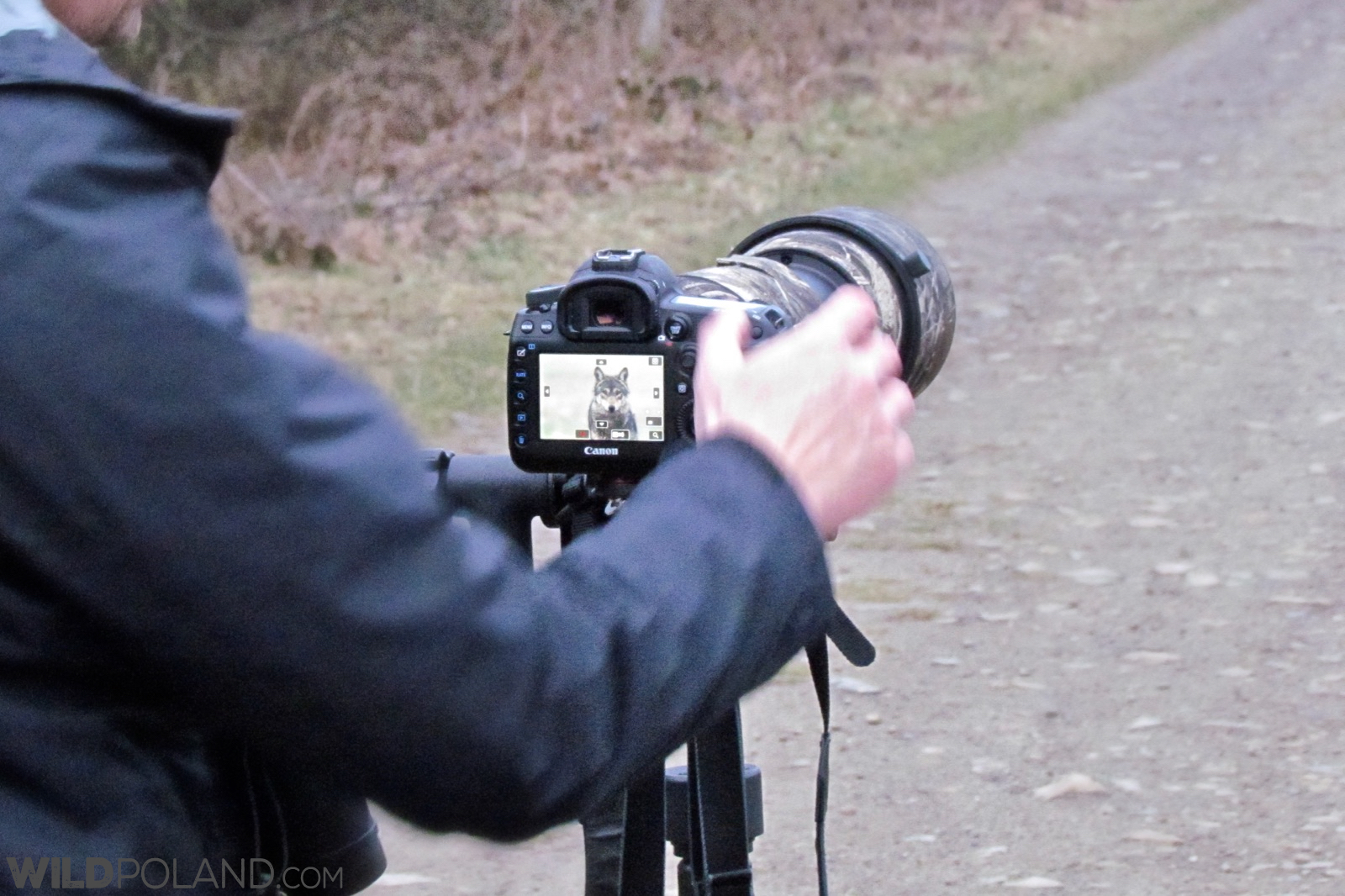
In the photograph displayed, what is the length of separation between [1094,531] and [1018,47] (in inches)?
283

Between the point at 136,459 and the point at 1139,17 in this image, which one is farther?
the point at 1139,17

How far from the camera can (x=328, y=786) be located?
3.29 feet

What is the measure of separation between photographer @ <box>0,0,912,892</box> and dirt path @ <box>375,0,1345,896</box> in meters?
2.36

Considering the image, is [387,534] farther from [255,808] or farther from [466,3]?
[466,3]

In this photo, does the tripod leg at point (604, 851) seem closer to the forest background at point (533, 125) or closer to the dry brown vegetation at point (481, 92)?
the forest background at point (533, 125)

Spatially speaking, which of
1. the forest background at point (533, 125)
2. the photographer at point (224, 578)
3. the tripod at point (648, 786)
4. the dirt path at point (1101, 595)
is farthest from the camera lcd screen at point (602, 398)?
the forest background at point (533, 125)

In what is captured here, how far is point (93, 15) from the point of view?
100cm

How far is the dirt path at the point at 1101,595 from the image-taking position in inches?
133

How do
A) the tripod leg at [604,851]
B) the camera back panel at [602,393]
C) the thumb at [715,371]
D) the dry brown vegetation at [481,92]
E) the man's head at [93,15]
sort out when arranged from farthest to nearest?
the dry brown vegetation at [481,92]
the tripod leg at [604,851]
the camera back panel at [602,393]
the thumb at [715,371]
the man's head at [93,15]

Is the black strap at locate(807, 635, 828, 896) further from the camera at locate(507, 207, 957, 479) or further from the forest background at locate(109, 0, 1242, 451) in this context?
the forest background at locate(109, 0, 1242, 451)

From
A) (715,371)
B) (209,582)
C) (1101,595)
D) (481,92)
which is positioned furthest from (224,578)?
(481,92)

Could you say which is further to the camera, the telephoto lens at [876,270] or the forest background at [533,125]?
the forest background at [533,125]

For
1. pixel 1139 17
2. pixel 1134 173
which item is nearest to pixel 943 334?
pixel 1134 173

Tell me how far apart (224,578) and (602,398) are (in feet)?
2.94
